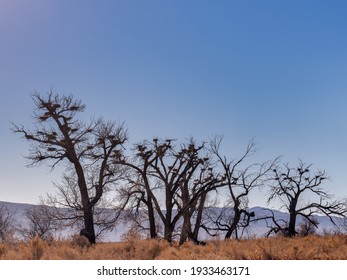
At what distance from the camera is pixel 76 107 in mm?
21562

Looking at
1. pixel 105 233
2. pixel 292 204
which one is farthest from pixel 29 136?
pixel 105 233

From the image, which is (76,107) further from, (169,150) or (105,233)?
(105,233)

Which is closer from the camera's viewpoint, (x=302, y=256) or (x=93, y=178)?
(x=302, y=256)
